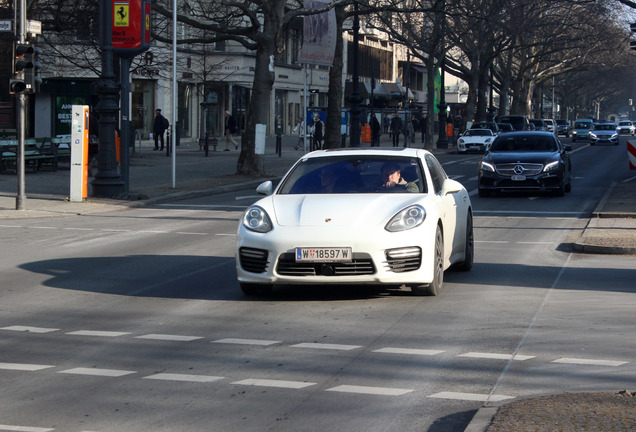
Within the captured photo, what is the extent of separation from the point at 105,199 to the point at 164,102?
36.3 metres

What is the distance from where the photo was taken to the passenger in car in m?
10.7

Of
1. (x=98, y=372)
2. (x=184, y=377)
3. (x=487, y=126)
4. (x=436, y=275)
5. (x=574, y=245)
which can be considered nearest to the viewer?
(x=184, y=377)

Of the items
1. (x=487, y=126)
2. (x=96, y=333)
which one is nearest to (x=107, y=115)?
(x=96, y=333)

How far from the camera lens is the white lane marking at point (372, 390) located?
639 centimetres

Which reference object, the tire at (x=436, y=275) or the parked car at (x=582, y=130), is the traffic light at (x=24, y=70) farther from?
the parked car at (x=582, y=130)

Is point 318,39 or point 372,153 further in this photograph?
point 318,39

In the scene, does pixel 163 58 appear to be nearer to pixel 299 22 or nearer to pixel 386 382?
pixel 299 22

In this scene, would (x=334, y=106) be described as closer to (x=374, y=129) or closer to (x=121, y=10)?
(x=374, y=129)

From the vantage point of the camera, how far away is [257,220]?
9992 millimetres

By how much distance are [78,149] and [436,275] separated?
43.1 ft

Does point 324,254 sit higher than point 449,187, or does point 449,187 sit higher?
point 449,187

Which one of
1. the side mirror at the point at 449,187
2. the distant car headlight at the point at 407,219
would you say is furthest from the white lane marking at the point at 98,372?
the side mirror at the point at 449,187

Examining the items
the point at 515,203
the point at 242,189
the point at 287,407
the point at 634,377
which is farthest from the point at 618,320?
the point at 242,189

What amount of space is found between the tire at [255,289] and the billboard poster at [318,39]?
2590 cm
